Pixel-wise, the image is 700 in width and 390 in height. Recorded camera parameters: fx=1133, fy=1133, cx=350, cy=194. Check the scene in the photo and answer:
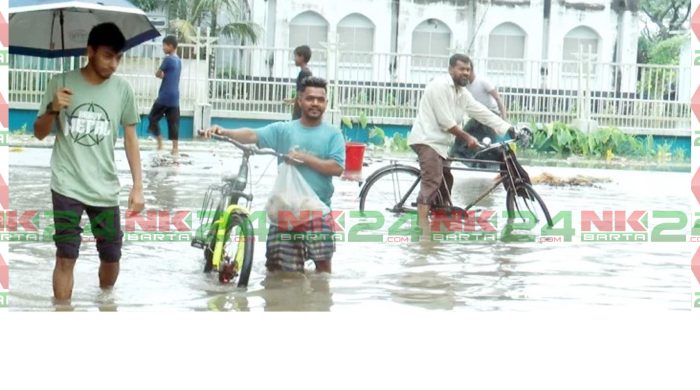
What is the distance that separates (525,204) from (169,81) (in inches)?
294

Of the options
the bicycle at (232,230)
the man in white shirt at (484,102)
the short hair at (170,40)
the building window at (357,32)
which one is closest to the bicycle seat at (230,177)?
the bicycle at (232,230)

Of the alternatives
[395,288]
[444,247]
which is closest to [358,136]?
[444,247]

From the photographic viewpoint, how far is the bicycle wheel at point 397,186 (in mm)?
10680

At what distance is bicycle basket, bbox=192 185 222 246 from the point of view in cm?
749

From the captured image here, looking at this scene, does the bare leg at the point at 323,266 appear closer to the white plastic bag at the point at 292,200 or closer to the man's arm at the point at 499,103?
the white plastic bag at the point at 292,200

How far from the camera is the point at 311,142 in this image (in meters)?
7.18

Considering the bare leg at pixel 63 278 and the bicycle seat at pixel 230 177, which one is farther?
the bicycle seat at pixel 230 177

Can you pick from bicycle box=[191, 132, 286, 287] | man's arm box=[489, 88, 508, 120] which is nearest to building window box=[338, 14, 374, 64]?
man's arm box=[489, 88, 508, 120]

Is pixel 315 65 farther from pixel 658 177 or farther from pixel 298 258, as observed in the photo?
pixel 298 258

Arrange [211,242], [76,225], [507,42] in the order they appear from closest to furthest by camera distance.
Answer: [76,225] < [211,242] < [507,42]

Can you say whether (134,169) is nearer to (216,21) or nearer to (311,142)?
(311,142)

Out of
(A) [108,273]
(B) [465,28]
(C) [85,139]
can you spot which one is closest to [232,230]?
(A) [108,273]

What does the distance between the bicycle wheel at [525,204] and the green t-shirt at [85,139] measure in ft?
16.2

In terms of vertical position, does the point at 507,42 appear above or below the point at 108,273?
above
